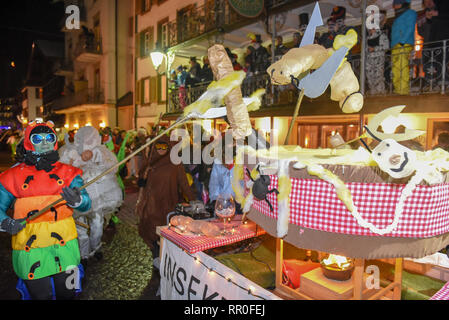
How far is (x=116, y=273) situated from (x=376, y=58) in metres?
7.51

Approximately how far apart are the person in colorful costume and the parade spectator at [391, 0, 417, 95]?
7.22m

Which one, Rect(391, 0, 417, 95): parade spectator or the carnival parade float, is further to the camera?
Rect(391, 0, 417, 95): parade spectator

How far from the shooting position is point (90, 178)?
16.9ft

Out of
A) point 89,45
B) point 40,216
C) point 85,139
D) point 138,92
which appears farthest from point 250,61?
point 89,45

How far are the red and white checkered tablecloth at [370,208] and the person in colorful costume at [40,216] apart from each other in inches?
90.9

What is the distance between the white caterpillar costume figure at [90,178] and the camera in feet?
17.0

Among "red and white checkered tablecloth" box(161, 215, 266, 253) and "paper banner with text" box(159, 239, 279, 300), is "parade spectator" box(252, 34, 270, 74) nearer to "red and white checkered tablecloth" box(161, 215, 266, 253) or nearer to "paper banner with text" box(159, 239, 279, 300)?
"red and white checkered tablecloth" box(161, 215, 266, 253)

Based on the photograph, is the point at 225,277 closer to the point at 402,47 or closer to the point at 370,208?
the point at 370,208

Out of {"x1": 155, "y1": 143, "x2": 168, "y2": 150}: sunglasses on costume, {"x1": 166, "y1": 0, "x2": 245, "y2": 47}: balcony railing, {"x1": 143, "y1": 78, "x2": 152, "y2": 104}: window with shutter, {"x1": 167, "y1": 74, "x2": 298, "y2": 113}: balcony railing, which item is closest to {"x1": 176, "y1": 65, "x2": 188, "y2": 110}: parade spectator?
{"x1": 167, "y1": 74, "x2": 298, "y2": 113}: balcony railing

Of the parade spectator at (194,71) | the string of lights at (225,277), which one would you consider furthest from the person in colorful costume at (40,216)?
the parade spectator at (194,71)

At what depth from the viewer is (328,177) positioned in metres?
1.19

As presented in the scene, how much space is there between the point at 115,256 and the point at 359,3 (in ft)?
30.0

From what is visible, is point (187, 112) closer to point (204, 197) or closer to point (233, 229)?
point (233, 229)

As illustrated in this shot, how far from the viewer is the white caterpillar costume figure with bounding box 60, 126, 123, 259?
5172 millimetres
